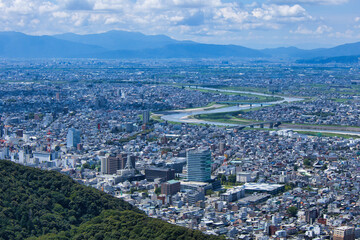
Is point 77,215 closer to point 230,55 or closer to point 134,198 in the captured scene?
point 134,198

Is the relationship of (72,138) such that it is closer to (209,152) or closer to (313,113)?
(209,152)

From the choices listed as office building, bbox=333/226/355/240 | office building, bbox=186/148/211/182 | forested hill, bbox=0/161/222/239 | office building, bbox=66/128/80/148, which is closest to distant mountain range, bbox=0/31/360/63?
office building, bbox=66/128/80/148

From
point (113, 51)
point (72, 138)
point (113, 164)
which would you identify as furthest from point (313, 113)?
point (113, 51)

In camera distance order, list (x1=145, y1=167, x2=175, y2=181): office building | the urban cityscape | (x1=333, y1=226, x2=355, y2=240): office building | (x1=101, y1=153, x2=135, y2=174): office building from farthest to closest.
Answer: (x1=101, y1=153, x2=135, y2=174): office building < (x1=145, y1=167, x2=175, y2=181): office building < the urban cityscape < (x1=333, y1=226, x2=355, y2=240): office building

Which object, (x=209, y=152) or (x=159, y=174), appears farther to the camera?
(x=159, y=174)

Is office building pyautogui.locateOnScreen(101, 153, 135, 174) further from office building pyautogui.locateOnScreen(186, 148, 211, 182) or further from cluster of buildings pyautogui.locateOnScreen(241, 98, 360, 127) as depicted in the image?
cluster of buildings pyautogui.locateOnScreen(241, 98, 360, 127)
